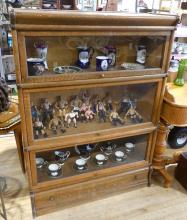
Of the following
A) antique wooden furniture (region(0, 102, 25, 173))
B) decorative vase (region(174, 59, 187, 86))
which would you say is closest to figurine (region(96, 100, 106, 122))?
antique wooden furniture (region(0, 102, 25, 173))

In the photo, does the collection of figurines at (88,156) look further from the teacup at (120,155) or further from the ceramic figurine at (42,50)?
the ceramic figurine at (42,50)

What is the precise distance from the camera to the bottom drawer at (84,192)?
1.50 meters

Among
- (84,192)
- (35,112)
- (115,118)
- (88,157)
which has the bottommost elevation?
(84,192)

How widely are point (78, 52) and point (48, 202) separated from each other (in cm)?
99

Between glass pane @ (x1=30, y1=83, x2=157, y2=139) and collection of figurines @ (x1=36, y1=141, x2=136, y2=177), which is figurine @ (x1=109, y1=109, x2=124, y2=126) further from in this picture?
collection of figurines @ (x1=36, y1=141, x2=136, y2=177)

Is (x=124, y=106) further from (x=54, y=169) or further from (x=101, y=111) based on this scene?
(x=54, y=169)

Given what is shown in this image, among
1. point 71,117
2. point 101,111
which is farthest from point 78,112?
point 101,111

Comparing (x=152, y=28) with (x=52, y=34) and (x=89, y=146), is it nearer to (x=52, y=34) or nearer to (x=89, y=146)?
(x=52, y=34)

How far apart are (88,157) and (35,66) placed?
83 cm

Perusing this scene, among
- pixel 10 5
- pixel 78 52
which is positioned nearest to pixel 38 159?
pixel 78 52

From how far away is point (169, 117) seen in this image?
4.90ft

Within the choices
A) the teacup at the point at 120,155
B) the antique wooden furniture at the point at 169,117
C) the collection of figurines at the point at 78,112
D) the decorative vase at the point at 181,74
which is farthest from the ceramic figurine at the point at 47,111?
the decorative vase at the point at 181,74

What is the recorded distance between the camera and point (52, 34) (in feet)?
Result: 3.60

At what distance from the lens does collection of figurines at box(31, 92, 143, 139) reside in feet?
4.49
